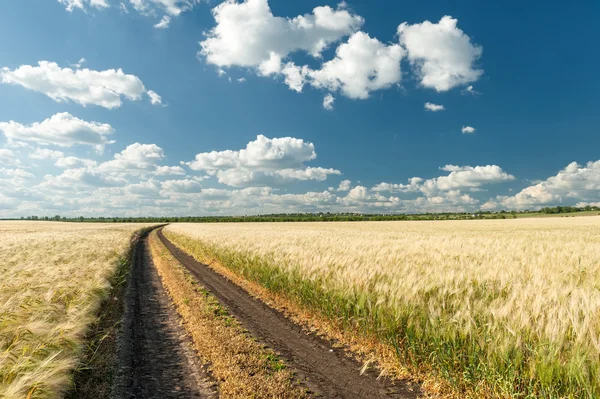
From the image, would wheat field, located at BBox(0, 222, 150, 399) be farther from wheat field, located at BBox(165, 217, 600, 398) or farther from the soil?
wheat field, located at BBox(165, 217, 600, 398)

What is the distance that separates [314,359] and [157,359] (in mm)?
2795

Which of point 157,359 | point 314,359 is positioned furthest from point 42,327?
point 314,359

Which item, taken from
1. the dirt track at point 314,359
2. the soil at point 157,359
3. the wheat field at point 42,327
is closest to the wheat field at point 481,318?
the dirt track at point 314,359

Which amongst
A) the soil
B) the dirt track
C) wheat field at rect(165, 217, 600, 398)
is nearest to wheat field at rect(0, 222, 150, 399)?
the soil

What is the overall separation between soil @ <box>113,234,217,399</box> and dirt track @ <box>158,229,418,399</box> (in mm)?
1391

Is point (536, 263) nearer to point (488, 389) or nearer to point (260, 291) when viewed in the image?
point (488, 389)

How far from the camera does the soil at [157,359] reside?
14.9ft

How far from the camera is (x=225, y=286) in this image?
11398 mm

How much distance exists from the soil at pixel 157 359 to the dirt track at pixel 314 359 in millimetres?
1391

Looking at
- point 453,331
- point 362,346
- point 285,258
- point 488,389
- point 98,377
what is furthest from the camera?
point 285,258

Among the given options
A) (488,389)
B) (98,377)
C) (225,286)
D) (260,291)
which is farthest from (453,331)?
(225,286)

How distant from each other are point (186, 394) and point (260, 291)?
5889 mm

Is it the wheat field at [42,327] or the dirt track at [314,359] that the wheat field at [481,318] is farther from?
the wheat field at [42,327]

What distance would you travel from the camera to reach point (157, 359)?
5551 millimetres
